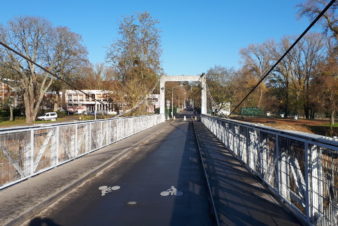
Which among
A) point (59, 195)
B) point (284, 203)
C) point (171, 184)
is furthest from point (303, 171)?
point (59, 195)

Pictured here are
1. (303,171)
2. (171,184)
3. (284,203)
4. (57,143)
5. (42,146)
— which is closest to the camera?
(303,171)

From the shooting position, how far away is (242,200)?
19.2 ft

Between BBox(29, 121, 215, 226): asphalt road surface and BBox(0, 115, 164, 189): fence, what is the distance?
1.35 meters

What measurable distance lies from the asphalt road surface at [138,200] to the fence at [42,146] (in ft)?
4.42

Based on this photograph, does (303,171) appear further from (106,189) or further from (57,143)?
A: (57,143)

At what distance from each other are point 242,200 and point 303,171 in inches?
57.4

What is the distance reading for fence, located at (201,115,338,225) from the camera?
400 cm

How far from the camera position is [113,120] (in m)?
16.1

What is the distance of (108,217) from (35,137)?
11.7 ft

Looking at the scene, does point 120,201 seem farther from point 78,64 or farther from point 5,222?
point 78,64

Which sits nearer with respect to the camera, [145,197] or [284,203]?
[284,203]

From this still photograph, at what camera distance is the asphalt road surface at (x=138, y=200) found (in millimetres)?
5062

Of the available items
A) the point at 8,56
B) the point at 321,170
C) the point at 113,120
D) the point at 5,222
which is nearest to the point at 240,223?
the point at 321,170

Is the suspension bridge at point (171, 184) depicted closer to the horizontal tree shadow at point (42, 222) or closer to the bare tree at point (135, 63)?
the horizontal tree shadow at point (42, 222)
